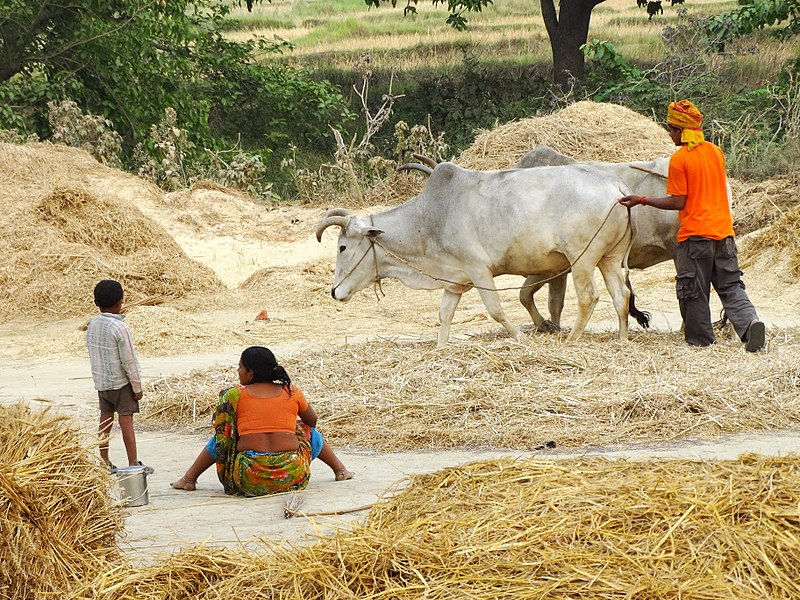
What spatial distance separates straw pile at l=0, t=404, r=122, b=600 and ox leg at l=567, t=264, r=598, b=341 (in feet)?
18.0

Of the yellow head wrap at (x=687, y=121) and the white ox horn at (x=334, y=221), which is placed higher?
the yellow head wrap at (x=687, y=121)

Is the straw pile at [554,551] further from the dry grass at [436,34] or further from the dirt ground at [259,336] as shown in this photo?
the dry grass at [436,34]

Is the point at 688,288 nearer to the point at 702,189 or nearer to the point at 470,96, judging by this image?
the point at 702,189

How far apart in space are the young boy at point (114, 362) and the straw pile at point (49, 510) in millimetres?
1534

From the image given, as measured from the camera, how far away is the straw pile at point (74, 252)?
14125mm

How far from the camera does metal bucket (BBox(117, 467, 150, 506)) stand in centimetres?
619

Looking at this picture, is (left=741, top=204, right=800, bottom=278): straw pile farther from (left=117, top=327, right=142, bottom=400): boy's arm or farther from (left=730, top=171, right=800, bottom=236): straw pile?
(left=117, top=327, right=142, bottom=400): boy's arm

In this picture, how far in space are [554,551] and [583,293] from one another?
561 centimetres

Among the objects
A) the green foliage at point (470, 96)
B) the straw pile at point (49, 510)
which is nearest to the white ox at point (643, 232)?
the straw pile at point (49, 510)

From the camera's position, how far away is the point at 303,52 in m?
34.9

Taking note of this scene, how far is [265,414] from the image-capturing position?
257 inches

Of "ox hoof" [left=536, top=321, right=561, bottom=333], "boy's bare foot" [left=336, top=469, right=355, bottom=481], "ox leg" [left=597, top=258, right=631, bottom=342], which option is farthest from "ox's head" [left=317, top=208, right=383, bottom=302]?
"boy's bare foot" [left=336, top=469, right=355, bottom=481]

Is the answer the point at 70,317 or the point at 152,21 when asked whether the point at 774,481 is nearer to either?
the point at 70,317

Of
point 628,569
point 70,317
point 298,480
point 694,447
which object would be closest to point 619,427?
point 694,447
